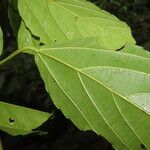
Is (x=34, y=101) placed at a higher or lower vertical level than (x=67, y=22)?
lower

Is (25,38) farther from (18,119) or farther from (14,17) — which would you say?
(18,119)

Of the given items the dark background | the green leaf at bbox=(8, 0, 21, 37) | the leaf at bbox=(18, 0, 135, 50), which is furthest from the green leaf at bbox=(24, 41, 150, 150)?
the dark background

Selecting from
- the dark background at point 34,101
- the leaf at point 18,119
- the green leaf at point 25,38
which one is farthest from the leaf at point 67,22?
the dark background at point 34,101

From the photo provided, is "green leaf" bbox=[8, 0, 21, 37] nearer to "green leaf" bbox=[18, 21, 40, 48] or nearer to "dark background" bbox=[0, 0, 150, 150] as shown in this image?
"green leaf" bbox=[18, 21, 40, 48]

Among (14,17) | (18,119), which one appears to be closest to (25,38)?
(14,17)

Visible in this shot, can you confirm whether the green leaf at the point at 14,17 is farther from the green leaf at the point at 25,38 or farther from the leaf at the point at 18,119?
the leaf at the point at 18,119

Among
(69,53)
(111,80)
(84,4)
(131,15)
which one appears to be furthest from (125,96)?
(131,15)
